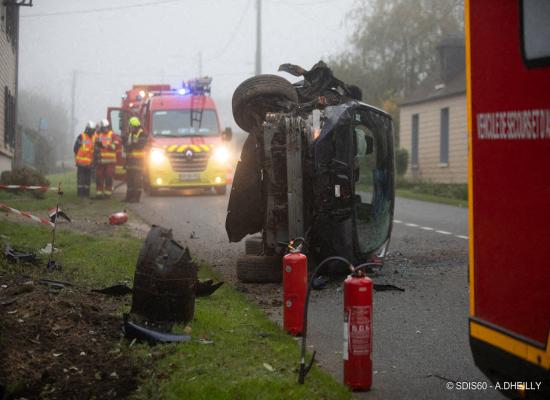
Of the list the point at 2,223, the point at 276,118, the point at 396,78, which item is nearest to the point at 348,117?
the point at 276,118

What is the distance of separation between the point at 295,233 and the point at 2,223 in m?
6.11

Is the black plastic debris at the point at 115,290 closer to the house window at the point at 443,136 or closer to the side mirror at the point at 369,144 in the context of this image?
the side mirror at the point at 369,144

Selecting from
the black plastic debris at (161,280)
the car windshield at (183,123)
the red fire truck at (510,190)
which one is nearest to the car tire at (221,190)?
the car windshield at (183,123)

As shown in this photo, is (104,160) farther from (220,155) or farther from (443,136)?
(443,136)

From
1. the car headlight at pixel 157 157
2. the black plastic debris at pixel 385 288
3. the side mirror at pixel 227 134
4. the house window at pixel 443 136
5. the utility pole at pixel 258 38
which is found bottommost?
the black plastic debris at pixel 385 288

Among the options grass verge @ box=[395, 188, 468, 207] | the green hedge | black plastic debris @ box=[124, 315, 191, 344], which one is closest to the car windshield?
grass verge @ box=[395, 188, 468, 207]

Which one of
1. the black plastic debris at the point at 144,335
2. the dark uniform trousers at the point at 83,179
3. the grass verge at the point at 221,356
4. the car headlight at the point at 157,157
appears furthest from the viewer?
the car headlight at the point at 157,157

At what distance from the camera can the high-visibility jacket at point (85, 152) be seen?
2264cm

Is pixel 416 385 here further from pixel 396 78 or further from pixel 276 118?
pixel 396 78

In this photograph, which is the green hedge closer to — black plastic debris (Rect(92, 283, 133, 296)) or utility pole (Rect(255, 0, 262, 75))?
utility pole (Rect(255, 0, 262, 75))

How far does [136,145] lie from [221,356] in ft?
53.7

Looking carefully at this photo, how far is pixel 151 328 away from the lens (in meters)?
6.89

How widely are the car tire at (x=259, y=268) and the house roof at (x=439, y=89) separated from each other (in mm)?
26803

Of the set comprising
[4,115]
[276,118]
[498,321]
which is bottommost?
[498,321]
